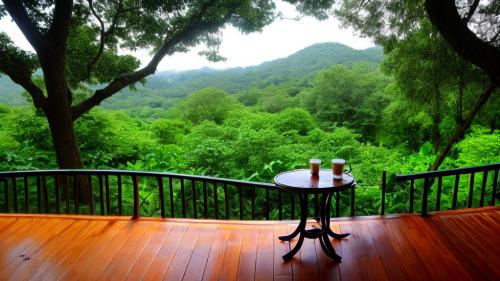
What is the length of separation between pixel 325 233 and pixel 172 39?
5.12 m

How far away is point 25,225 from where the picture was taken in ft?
12.2

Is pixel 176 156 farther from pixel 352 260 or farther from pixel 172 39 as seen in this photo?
pixel 352 260

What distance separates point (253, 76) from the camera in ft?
84.4

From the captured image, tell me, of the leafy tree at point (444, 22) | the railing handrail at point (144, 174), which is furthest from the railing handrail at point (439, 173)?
the railing handrail at point (144, 174)

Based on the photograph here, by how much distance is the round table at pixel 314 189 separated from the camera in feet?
8.85

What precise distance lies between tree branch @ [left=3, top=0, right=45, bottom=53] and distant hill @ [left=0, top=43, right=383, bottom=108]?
1589cm

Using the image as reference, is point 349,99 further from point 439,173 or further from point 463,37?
point 439,173

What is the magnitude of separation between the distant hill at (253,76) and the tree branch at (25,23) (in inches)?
626

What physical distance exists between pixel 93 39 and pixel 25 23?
1.99 meters

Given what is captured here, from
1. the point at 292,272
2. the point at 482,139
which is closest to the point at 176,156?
the point at 292,272

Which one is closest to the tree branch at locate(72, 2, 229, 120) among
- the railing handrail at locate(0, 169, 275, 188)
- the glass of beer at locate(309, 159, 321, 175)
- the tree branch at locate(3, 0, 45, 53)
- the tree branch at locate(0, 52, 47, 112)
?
the tree branch at locate(0, 52, 47, 112)

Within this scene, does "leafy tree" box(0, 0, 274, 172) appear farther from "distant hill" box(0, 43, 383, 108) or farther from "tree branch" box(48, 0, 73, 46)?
"distant hill" box(0, 43, 383, 108)

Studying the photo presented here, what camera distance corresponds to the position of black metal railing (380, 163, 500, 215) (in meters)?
3.42

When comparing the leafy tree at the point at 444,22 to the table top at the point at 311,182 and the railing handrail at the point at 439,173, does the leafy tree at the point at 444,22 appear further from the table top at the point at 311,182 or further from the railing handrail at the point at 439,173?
the table top at the point at 311,182
